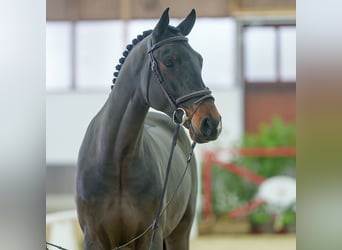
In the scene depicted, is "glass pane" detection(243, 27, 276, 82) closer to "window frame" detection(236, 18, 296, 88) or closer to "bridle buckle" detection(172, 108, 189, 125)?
"window frame" detection(236, 18, 296, 88)

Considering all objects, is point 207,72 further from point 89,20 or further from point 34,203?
point 34,203

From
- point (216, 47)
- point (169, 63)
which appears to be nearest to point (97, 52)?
point (216, 47)

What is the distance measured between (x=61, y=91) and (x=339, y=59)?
531cm

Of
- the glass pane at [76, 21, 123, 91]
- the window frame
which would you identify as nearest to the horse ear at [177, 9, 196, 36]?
the glass pane at [76, 21, 123, 91]

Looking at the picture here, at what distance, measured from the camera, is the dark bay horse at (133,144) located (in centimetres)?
148

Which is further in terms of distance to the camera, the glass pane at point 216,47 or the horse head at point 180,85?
the glass pane at point 216,47

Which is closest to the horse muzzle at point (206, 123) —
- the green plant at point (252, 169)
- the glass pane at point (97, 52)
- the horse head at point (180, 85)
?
the horse head at point (180, 85)

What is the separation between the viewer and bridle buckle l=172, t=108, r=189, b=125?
1446 millimetres

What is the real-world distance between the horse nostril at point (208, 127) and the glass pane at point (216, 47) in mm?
4421

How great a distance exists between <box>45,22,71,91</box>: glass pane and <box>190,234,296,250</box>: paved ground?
1889 mm

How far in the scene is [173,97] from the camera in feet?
4.84

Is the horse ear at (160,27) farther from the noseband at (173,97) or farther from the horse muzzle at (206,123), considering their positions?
the horse muzzle at (206,123)

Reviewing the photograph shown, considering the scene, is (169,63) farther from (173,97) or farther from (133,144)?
(133,144)

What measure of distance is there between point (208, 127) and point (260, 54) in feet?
16.8
